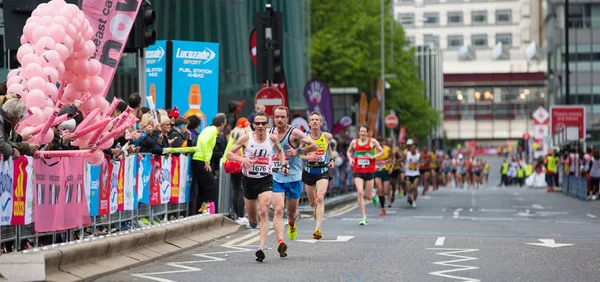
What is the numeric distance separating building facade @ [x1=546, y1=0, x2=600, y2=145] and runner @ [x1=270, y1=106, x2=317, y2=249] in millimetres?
77322

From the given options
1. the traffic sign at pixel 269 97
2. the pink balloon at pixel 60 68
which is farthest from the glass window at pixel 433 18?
the pink balloon at pixel 60 68

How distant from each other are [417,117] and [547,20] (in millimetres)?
30171

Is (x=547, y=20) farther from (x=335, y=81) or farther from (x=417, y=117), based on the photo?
(x=335, y=81)

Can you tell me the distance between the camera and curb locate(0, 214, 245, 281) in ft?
35.2

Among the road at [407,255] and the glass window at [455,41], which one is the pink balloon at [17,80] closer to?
the road at [407,255]

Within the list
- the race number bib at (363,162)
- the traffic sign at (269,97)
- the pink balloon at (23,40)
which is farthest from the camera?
the race number bib at (363,162)

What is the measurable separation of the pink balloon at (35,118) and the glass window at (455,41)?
479 feet

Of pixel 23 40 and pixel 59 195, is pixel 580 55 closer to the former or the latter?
pixel 23 40

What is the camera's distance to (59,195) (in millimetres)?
12992

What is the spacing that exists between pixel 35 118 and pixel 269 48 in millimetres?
11346

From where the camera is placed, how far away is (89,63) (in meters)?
14.0

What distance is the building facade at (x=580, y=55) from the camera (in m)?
92.4

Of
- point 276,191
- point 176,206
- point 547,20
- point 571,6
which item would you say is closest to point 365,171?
point 176,206

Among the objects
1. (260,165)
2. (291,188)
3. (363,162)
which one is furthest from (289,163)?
(363,162)
